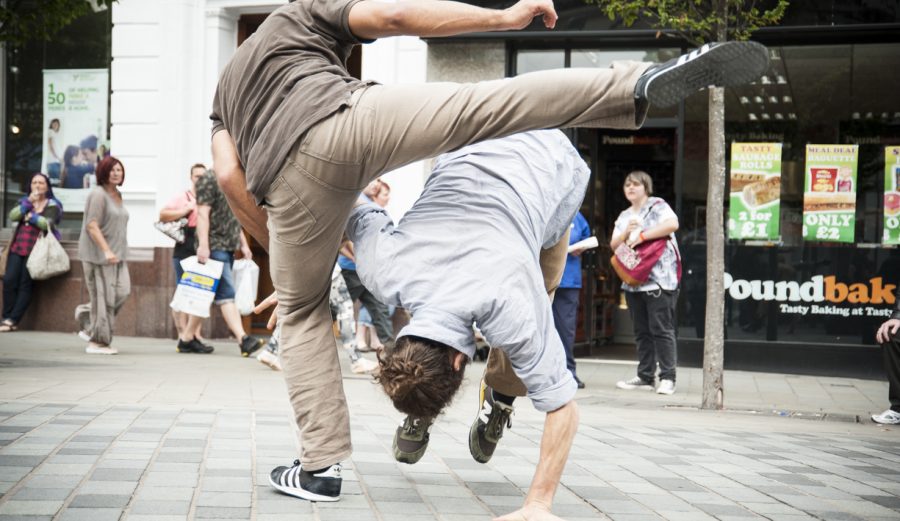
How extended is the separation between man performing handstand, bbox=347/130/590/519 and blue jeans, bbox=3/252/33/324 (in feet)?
31.5

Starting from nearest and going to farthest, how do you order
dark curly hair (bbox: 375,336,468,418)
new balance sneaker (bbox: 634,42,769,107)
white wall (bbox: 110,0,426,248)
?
new balance sneaker (bbox: 634,42,769,107) < dark curly hair (bbox: 375,336,468,418) < white wall (bbox: 110,0,426,248)

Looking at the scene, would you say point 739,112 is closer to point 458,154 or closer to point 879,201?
point 879,201

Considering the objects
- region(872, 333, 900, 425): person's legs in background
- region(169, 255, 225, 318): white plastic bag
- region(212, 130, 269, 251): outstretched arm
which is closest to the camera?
region(212, 130, 269, 251): outstretched arm

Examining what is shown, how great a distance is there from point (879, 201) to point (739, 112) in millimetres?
1667

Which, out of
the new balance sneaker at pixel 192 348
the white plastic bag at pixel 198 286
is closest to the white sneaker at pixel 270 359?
the white plastic bag at pixel 198 286

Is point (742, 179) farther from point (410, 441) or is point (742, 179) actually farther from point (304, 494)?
point (304, 494)

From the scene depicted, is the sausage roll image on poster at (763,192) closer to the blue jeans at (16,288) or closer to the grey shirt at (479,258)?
the grey shirt at (479,258)

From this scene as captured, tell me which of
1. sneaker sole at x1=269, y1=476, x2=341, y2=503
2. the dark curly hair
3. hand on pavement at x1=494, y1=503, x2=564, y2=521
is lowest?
sneaker sole at x1=269, y1=476, x2=341, y2=503

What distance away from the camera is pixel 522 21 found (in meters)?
3.52

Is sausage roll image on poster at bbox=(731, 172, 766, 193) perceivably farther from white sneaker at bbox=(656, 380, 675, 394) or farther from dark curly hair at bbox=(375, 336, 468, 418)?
dark curly hair at bbox=(375, 336, 468, 418)

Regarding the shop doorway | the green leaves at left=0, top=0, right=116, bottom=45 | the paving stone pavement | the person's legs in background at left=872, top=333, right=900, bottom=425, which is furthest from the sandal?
the person's legs in background at left=872, top=333, right=900, bottom=425

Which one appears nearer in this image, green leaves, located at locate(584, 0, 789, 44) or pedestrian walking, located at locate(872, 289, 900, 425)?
pedestrian walking, located at locate(872, 289, 900, 425)

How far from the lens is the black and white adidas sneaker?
3998mm

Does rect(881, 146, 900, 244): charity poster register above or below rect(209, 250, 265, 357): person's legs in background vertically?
above
